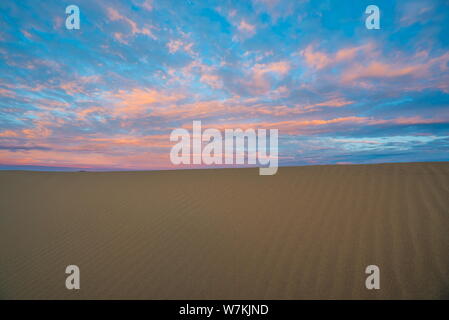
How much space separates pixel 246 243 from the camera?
5582 mm

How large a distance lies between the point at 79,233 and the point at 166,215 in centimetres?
264

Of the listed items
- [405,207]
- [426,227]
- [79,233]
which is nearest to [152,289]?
[79,233]

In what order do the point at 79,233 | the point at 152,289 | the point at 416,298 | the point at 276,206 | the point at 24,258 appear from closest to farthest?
the point at 416,298 < the point at 152,289 < the point at 24,258 < the point at 79,233 < the point at 276,206

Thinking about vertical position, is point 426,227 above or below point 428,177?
below

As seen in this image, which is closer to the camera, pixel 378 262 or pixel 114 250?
pixel 378 262

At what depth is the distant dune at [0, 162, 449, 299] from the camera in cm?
421

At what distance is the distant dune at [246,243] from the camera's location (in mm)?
4211
